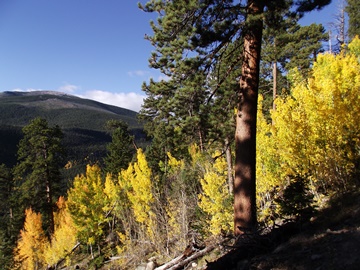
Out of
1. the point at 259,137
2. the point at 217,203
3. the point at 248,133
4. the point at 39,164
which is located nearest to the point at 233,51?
the point at 248,133

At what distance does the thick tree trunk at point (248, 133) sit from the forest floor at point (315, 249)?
2.19 feet

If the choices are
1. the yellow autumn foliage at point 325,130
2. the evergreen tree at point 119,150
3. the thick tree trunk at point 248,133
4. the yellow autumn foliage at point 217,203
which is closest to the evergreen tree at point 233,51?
the thick tree trunk at point 248,133

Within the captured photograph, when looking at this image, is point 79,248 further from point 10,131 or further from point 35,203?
point 10,131

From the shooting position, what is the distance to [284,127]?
29.2 feet

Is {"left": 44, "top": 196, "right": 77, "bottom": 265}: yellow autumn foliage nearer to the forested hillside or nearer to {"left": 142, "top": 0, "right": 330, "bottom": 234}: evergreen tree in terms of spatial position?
the forested hillside

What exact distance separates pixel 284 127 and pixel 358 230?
5.19 m

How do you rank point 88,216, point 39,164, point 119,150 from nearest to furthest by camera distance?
1. point 88,216
2. point 39,164
3. point 119,150

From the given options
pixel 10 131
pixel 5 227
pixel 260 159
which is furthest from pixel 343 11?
pixel 10 131

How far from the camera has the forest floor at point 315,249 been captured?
3490 millimetres

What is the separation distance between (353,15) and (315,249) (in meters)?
39.6

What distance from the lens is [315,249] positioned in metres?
3.92

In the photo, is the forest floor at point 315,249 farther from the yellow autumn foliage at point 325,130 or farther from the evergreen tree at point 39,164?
the evergreen tree at point 39,164

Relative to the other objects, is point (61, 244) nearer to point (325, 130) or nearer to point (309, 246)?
point (325, 130)

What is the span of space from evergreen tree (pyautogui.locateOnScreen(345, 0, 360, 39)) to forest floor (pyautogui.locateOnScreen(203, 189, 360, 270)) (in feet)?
118
